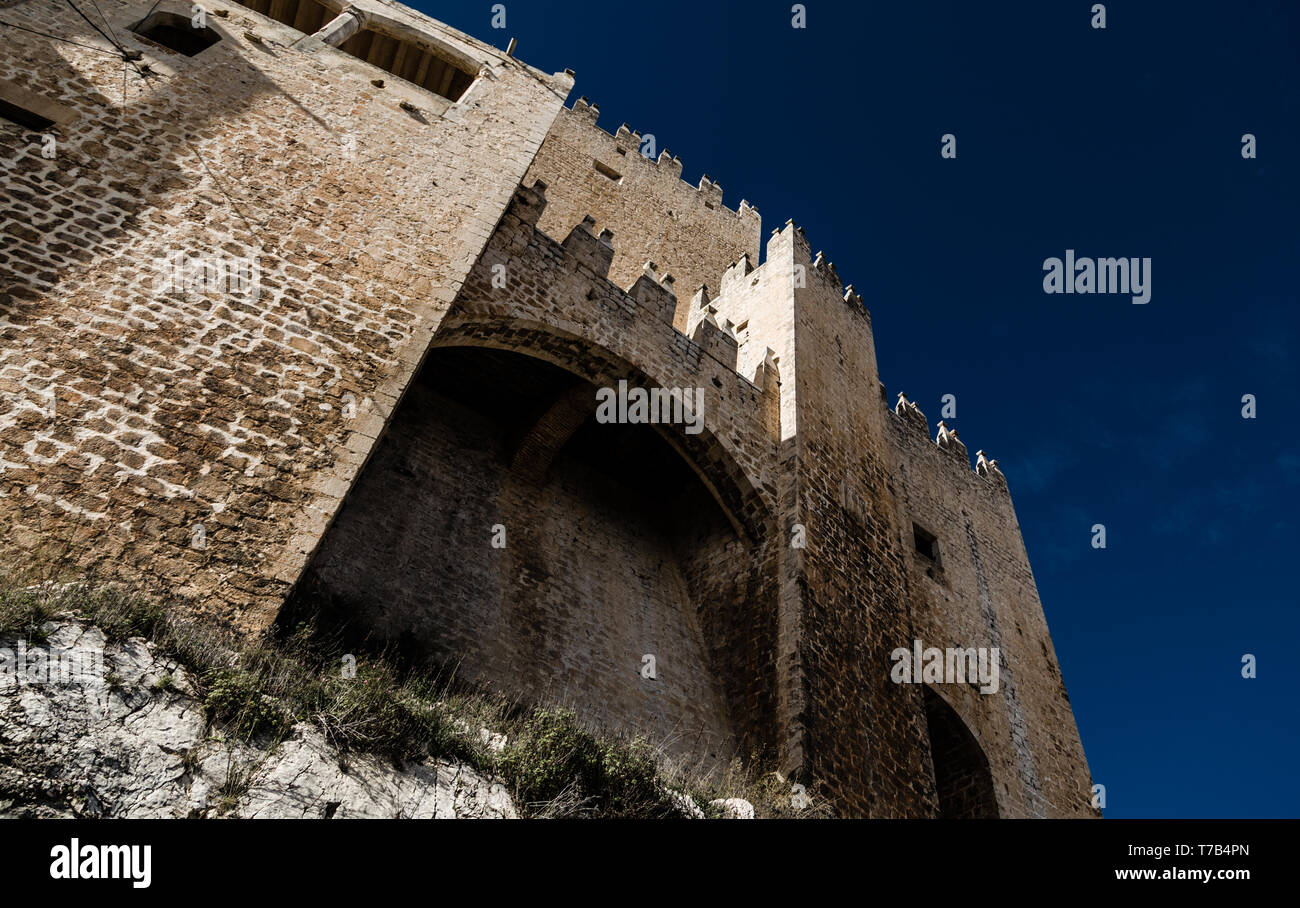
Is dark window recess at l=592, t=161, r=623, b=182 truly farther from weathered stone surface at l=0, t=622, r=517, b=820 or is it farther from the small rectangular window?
weathered stone surface at l=0, t=622, r=517, b=820

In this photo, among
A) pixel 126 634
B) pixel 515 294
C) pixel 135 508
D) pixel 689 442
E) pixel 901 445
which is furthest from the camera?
pixel 901 445

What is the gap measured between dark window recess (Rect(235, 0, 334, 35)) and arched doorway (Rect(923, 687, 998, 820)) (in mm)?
12057

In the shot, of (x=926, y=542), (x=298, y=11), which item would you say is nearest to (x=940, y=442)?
(x=926, y=542)

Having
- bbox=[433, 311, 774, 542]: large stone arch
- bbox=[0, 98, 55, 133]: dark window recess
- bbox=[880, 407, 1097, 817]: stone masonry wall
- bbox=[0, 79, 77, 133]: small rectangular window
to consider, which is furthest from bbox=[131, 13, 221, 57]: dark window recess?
bbox=[880, 407, 1097, 817]: stone masonry wall

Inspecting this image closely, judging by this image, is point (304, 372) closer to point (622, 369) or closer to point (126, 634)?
point (126, 634)

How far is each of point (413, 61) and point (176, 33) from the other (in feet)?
10.4

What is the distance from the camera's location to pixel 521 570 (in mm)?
9180

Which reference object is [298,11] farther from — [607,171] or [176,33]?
[607,171]

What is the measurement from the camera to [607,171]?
63.4 ft

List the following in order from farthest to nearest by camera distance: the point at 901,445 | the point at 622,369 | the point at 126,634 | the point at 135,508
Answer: the point at 901,445, the point at 622,369, the point at 135,508, the point at 126,634

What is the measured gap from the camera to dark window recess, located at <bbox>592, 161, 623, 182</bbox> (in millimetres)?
19164

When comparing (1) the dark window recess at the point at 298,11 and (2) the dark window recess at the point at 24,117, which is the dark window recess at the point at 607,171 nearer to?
(1) the dark window recess at the point at 298,11
